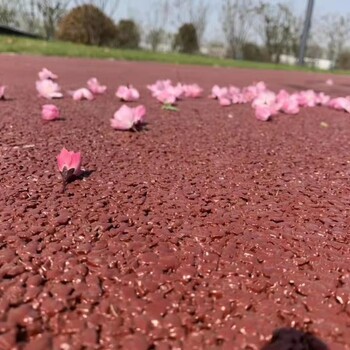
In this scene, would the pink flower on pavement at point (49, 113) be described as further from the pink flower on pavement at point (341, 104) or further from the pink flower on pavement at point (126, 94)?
the pink flower on pavement at point (341, 104)

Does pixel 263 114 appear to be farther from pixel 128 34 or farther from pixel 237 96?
pixel 128 34

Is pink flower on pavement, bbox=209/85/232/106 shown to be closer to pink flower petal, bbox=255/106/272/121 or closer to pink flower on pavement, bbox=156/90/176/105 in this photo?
pink flower on pavement, bbox=156/90/176/105

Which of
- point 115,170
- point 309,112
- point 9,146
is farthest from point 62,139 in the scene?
point 309,112

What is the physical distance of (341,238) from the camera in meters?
0.58

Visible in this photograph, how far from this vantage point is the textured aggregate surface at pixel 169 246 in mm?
395

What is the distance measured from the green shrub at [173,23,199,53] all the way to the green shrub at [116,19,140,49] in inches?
72.0

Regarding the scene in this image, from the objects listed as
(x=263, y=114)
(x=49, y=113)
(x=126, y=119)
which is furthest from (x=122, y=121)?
(x=263, y=114)

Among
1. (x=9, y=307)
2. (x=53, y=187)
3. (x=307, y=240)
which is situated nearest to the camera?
(x=9, y=307)

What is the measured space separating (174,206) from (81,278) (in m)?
0.23

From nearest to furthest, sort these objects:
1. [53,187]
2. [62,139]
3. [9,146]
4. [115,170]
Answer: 1. [53,187]
2. [115,170]
3. [9,146]
4. [62,139]

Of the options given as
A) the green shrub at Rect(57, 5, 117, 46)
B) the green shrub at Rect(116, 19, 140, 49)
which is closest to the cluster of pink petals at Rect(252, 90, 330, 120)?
the green shrub at Rect(57, 5, 117, 46)

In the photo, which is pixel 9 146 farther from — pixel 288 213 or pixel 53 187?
pixel 288 213

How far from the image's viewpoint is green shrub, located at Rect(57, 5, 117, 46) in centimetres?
1369

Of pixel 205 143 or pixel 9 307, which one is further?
A: pixel 205 143
